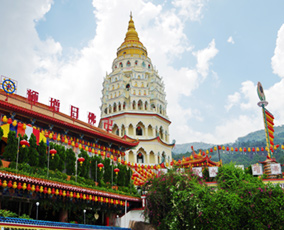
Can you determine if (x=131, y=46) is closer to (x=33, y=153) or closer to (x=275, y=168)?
(x=275, y=168)

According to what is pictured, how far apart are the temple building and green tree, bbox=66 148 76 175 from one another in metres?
17.3

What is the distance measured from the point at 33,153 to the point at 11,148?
4.76 ft

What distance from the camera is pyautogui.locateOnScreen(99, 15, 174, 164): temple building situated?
1632 inches

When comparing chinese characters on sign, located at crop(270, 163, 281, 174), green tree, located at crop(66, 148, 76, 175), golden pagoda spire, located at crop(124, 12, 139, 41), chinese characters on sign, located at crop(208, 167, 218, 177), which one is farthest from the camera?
golden pagoda spire, located at crop(124, 12, 139, 41)

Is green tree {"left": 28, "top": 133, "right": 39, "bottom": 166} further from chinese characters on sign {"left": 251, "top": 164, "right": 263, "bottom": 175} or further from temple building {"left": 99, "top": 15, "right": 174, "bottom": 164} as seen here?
temple building {"left": 99, "top": 15, "right": 174, "bottom": 164}

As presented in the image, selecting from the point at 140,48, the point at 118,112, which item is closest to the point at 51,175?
the point at 118,112

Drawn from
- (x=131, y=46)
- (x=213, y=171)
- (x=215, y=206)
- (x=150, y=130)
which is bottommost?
(x=215, y=206)

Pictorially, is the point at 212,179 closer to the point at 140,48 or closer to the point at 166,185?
the point at 166,185

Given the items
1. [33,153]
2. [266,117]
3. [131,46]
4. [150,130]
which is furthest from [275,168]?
[131,46]

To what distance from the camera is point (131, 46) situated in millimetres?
48250

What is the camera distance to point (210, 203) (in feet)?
60.3

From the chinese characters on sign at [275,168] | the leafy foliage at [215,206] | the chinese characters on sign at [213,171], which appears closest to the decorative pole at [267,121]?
the chinese characters on sign at [275,168]

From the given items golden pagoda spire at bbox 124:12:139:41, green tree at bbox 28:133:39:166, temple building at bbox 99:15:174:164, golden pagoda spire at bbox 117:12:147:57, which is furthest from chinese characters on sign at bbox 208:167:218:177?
golden pagoda spire at bbox 124:12:139:41

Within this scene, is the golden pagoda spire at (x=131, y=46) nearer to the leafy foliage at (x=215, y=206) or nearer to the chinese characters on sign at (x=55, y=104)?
the chinese characters on sign at (x=55, y=104)
